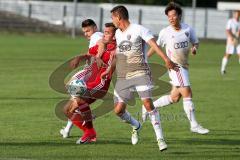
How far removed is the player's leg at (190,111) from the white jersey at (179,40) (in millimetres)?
489

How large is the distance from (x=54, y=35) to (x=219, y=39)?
13313mm

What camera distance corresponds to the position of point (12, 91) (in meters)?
20.7

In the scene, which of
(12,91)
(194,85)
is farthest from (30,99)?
(194,85)

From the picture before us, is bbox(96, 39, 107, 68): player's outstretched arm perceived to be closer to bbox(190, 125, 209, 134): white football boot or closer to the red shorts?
the red shorts

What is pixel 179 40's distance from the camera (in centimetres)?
1494

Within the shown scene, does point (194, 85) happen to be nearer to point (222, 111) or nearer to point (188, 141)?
point (222, 111)

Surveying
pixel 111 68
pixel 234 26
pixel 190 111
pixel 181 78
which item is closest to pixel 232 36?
pixel 234 26

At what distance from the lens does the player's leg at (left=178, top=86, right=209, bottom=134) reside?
1419 centimetres

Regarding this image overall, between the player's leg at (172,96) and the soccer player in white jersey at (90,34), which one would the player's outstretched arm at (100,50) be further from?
the player's leg at (172,96)

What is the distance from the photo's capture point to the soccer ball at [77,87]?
41.7 feet

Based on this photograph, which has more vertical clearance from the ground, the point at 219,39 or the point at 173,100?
the point at 173,100

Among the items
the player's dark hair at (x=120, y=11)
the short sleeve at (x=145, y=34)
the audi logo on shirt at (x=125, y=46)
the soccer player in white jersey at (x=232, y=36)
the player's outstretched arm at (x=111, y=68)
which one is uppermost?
the player's dark hair at (x=120, y=11)

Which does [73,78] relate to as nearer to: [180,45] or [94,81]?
[94,81]

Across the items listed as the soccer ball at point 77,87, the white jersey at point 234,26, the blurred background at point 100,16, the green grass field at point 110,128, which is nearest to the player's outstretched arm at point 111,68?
the soccer ball at point 77,87
